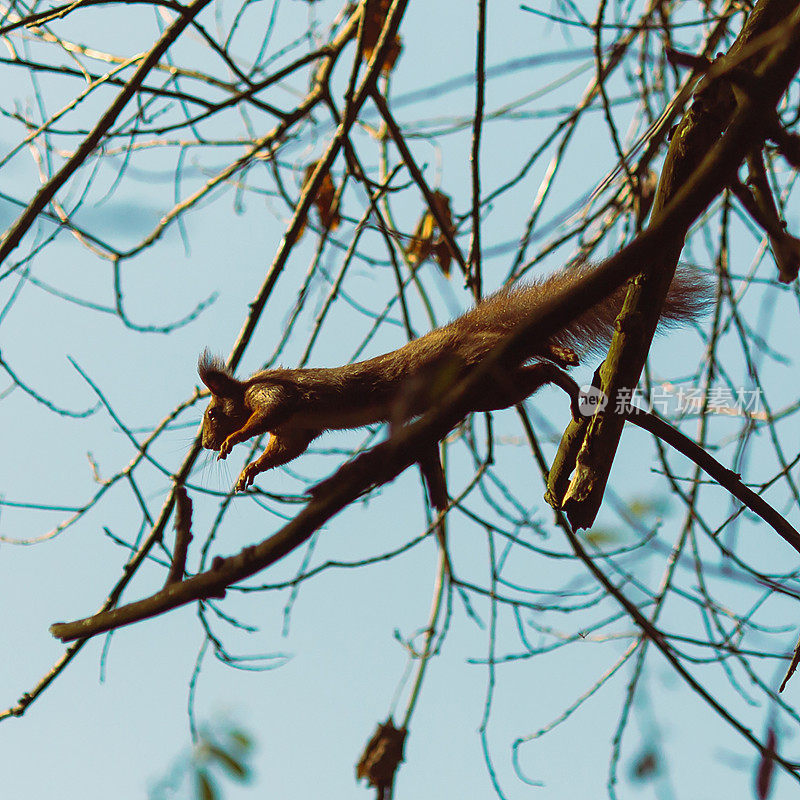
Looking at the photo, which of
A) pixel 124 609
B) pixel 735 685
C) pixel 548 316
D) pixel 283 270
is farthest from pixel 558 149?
pixel 124 609

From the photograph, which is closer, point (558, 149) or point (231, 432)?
point (231, 432)

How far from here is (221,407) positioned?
3.45 meters

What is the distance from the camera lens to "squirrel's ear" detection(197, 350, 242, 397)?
134 inches

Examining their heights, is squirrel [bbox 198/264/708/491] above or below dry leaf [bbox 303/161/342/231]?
below

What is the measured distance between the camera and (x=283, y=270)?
301 centimetres

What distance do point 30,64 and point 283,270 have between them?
3.41ft

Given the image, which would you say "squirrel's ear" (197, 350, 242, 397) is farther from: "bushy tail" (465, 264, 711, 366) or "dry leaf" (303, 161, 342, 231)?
"bushy tail" (465, 264, 711, 366)

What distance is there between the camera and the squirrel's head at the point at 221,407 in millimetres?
3402

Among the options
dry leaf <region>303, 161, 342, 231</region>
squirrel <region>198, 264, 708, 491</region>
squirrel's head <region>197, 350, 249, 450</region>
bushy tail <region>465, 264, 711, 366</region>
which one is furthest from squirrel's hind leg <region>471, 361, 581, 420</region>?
dry leaf <region>303, 161, 342, 231</region>

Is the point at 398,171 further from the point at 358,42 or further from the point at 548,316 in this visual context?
the point at 548,316

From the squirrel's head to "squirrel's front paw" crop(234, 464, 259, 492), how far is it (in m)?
0.36

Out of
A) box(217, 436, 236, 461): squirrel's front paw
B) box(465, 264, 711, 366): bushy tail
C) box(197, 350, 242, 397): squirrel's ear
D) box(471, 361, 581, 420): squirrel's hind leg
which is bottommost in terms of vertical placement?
box(217, 436, 236, 461): squirrel's front paw

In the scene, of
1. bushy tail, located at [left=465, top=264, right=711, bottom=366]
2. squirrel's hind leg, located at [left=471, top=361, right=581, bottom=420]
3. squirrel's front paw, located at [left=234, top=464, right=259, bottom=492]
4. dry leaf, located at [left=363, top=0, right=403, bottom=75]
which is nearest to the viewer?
squirrel's hind leg, located at [left=471, top=361, right=581, bottom=420]

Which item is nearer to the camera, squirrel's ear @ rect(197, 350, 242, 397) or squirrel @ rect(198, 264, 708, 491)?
squirrel @ rect(198, 264, 708, 491)
